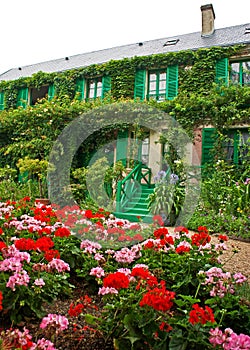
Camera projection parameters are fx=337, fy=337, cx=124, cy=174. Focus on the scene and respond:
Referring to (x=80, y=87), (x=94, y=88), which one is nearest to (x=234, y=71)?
(x=94, y=88)

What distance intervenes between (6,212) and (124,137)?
7650mm

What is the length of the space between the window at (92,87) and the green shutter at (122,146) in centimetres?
214

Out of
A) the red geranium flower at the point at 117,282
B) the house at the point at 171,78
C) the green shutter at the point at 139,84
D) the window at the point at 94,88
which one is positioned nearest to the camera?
the red geranium flower at the point at 117,282

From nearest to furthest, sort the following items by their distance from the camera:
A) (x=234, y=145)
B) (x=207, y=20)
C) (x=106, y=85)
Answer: (x=234, y=145) → (x=106, y=85) → (x=207, y=20)

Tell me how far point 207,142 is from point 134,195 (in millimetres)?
2765

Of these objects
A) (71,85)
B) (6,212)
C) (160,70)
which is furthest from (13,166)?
(6,212)

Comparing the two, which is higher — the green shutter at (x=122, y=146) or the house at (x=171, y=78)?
the house at (x=171, y=78)

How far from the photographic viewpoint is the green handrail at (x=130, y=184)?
8695 millimetres

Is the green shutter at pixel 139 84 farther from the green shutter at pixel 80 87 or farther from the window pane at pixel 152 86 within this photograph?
the green shutter at pixel 80 87

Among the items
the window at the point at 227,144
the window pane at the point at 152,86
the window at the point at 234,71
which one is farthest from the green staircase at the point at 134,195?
the window at the point at 234,71

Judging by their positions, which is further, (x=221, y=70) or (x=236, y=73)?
(x=236, y=73)

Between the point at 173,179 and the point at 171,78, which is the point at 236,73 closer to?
the point at 171,78

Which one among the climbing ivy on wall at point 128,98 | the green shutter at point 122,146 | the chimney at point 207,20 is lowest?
the green shutter at point 122,146

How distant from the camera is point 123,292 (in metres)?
2.12
